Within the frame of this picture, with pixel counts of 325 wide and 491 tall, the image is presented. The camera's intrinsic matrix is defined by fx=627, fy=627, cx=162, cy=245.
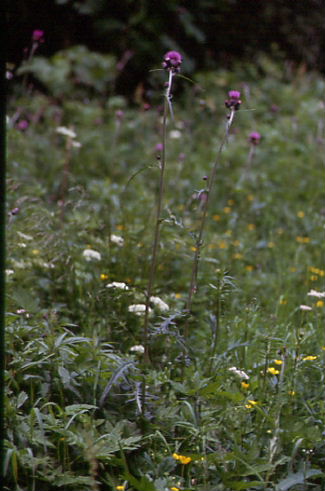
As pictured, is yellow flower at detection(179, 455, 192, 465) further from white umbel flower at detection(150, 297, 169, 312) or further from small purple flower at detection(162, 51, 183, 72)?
small purple flower at detection(162, 51, 183, 72)

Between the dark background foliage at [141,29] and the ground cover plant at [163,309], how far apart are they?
41cm

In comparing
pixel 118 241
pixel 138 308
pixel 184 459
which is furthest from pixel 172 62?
pixel 118 241

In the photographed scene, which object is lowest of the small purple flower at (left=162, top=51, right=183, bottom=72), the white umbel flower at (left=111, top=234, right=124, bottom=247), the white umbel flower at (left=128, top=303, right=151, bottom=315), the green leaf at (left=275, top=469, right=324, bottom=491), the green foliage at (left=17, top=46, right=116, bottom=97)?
the green leaf at (left=275, top=469, right=324, bottom=491)

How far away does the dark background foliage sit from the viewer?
596 centimetres

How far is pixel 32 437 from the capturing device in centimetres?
167

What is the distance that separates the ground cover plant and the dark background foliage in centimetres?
41

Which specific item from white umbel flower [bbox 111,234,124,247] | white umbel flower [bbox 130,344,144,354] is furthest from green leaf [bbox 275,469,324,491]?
white umbel flower [bbox 111,234,124,247]

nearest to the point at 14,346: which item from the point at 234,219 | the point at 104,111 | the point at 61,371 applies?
the point at 61,371

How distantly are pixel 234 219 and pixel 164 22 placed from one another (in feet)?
Answer: 10.4

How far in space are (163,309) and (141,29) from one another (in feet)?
14.5

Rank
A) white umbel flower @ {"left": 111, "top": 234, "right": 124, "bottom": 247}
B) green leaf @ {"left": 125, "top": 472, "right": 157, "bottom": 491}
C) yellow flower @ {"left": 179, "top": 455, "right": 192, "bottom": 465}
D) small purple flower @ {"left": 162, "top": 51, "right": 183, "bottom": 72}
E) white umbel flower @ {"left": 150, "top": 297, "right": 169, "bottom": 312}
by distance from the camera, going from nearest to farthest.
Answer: green leaf @ {"left": 125, "top": 472, "right": 157, "bottom": 491} < yellow flower @ {"left": 179, "top": 455, "right": 192, "bottom": 465} < small purple flower @ {"left": 162, "top": 51, "right": 183, "bottom": 72} < white umbel flower @ {"left": 150, "top": 297, "right": 169, "bottom": 312} < white umbel flower @ {"left": 111, "top": 234, "right": 124, "bottom": 247}

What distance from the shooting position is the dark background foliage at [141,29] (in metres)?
5.96

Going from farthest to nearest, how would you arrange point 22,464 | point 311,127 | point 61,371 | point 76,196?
point 311,127, point 76,196, point 61,371, point 22,464

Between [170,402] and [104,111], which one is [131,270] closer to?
[170,402]
